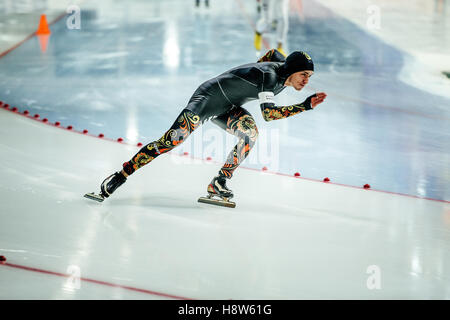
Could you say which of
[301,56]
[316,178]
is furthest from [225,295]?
[316,178]

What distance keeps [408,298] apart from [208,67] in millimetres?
6309

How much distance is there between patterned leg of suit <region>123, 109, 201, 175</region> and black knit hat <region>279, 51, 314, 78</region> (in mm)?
700

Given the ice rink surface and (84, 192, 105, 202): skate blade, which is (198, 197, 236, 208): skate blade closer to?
the ice rink surface

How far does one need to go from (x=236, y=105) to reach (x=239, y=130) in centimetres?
19

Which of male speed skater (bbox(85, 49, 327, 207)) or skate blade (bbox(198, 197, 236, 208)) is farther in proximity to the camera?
skate blade (bbox(198, 197, 236, 208))

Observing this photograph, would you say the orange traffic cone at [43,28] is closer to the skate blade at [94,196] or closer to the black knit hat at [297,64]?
the skate blade at [94,196]

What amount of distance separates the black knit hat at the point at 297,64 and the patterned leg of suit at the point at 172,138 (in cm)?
70

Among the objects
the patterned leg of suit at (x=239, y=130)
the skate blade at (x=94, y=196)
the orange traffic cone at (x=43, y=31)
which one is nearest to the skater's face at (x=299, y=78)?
the patterned leg of suit at (x=239, y=130)

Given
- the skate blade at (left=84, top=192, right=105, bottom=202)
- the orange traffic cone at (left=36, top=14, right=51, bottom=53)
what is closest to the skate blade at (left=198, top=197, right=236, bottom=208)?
the skate blade at (left=84, top=192, right=105, bottom=202)

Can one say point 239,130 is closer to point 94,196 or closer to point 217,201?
point 217,201

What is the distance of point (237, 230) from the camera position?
4273 mm

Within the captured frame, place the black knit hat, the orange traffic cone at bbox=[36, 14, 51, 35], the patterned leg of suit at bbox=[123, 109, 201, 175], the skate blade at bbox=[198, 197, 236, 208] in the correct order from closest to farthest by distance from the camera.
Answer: the black knit hat → the patterned leg of suit at bbox=[123, 109, 201, 175] → the skate blade at bbox=[198, 197, 236, 208] → the orange traffic cone at bbox=[36, 14, 51, 35]

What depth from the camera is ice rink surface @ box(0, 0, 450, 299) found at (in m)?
3.61

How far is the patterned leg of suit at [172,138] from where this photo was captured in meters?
4.34
